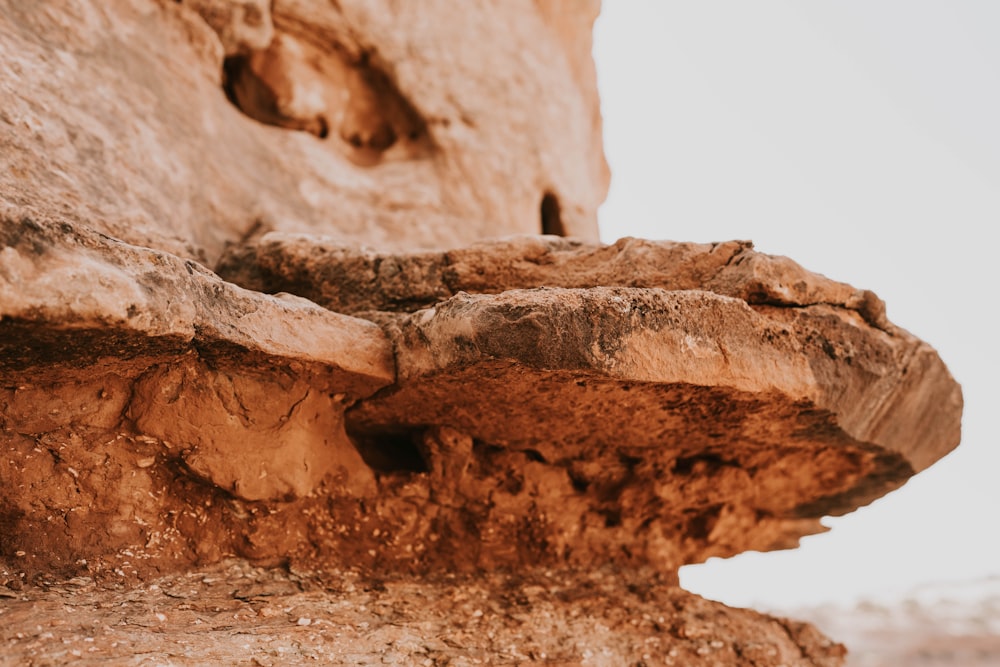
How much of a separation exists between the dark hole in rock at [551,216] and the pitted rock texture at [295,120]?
0.04 feet

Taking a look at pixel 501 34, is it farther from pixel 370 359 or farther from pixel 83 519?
pixel 83 519

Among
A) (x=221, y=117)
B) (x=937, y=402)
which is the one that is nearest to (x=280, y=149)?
(x=221, y=117)

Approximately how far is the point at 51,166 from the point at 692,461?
7.96ft

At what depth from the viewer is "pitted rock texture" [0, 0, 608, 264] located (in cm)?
271

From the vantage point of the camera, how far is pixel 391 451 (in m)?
3.02

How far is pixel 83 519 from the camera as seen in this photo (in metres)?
2.23

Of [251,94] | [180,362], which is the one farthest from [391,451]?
[251,94]

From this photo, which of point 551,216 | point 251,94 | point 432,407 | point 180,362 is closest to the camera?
point 180,362

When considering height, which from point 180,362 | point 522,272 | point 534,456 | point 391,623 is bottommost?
point 391,623

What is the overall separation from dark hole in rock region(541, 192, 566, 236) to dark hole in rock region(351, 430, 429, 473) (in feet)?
7.64

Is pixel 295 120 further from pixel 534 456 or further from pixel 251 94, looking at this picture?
pixel 534 456

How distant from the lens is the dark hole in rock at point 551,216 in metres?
5.06

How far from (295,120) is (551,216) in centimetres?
171

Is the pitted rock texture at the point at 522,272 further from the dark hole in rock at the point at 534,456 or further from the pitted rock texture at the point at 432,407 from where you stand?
the dark hole in rock at the point at 534,456
